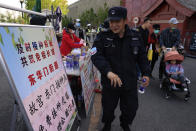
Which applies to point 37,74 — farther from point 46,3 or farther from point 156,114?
point 46,3

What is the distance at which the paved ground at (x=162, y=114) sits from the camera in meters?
2.64

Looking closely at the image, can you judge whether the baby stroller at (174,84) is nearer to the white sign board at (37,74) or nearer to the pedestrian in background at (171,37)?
the pedestrian in background at (171,37)

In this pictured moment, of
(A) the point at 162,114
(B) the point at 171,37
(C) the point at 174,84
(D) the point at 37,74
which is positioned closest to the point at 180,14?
(B) the point at 171,37

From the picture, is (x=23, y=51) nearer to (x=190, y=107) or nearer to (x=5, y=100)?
(x=5, y=100)

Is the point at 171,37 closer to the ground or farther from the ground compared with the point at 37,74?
farther from the ground

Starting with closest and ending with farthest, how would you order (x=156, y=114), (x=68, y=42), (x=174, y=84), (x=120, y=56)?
(x=120, y=56)
(x=156, y=114)
(x=174, y=84)
(x=68, y=42)

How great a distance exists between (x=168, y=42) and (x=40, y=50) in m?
3.91

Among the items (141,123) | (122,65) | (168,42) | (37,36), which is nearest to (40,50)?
(37,36)

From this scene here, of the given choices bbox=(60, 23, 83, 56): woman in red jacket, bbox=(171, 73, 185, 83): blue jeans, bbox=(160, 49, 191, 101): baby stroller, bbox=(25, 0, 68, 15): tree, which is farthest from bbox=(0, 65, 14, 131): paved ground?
bbox=(25, 0, 68, 15): tree

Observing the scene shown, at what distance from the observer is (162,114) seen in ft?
10.1

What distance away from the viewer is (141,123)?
108 inches

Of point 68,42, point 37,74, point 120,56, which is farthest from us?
point 68,42

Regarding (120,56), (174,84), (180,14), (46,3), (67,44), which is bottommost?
(174,84)

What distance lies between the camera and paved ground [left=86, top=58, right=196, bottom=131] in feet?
8.67
